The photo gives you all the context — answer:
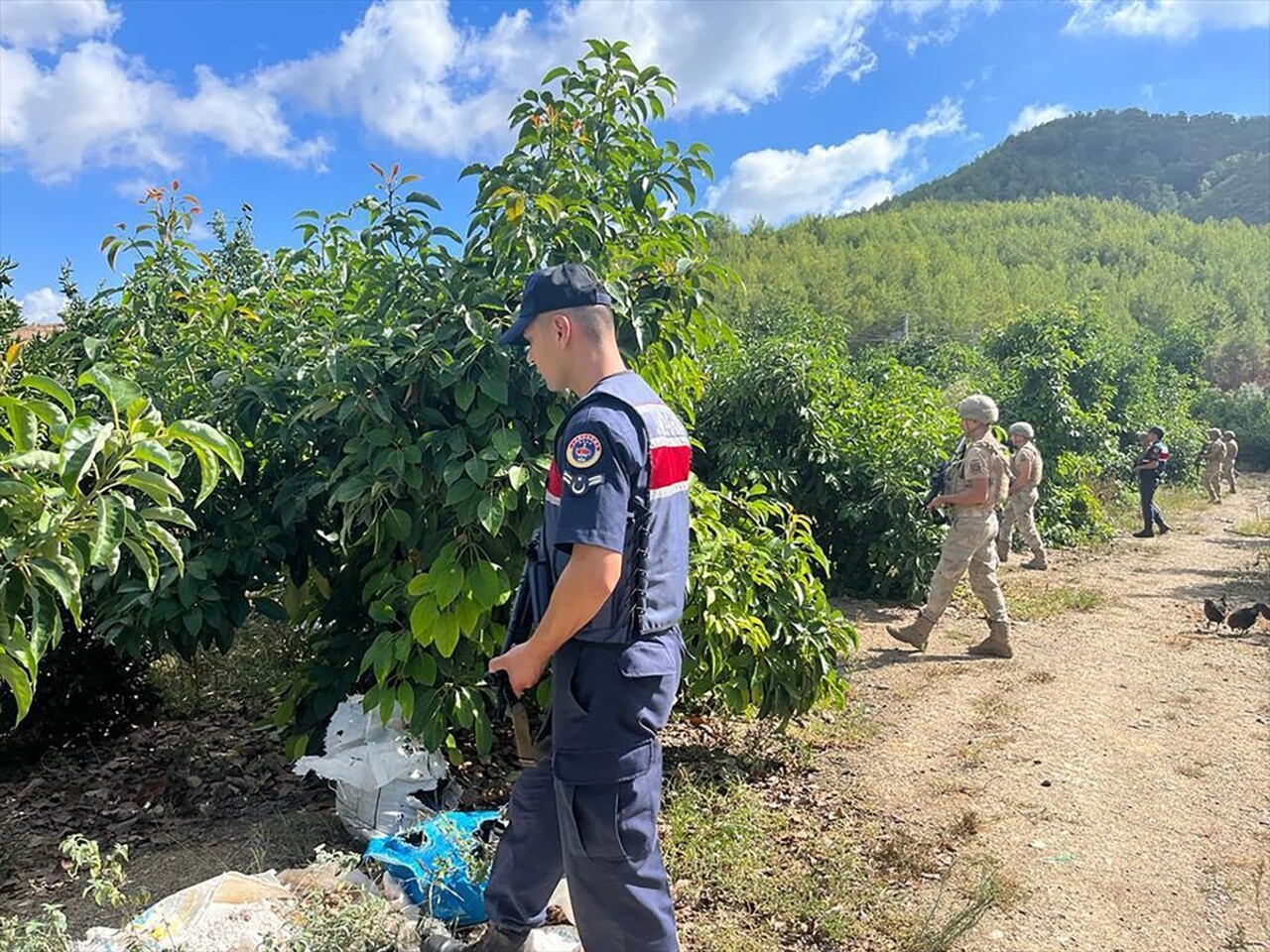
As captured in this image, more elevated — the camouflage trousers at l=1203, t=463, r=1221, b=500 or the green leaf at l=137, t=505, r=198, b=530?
the green leaf at l=137, t=505, r=198, b=530

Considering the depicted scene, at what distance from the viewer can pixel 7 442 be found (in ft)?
6.98

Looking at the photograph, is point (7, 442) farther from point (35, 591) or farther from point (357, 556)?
point (357, 556)

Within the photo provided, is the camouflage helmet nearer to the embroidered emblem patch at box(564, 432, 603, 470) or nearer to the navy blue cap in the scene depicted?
the navy blue cap

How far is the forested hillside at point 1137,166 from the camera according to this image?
10831cm

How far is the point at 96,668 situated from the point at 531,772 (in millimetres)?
3028

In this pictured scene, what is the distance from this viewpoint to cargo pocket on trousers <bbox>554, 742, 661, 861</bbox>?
2.18 metres

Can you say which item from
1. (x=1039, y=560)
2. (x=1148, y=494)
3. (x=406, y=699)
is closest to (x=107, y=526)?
(x=406, y=699)

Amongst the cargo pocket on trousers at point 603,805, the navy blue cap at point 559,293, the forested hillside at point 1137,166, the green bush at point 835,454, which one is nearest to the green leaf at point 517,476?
the navy blue cap at point 559,293

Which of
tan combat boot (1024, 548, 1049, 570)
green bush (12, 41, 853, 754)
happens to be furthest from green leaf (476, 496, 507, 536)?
tan combat boot (1024, 548, 1049, 570)

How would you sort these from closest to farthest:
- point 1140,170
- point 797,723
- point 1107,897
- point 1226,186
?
point 1107,897, point 797,723, point 1226,186, point 1140,170

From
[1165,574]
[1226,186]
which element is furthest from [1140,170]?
[1165,574]

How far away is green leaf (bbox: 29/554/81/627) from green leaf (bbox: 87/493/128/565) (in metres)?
0.09

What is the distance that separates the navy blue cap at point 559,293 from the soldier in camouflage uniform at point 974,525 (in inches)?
168

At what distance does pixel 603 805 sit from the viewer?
2188 mm
